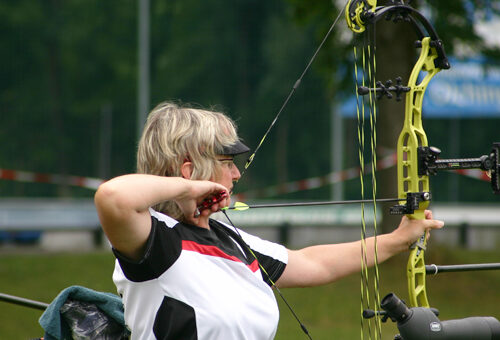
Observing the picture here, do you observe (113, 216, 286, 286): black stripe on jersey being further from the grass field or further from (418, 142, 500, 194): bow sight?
the grass field

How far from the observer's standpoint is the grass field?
7.25 m

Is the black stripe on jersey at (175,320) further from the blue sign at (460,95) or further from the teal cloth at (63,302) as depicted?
the blue sign at (460,95)

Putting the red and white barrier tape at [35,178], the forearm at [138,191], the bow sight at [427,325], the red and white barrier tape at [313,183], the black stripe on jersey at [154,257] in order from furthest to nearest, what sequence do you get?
the red and white barrier tape at [313,183], the red and white barrier tape at [35,178], the bow sight at [427,325], the black stripe on jersey at [154,257], the forearm at [138,191]

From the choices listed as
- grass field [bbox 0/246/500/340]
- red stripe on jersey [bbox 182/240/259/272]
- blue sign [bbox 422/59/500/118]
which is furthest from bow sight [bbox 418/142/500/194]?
blue sign [bbox 422/59/500/118]

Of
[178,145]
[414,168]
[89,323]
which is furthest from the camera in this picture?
[414,168]

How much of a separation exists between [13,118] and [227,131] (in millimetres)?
30941

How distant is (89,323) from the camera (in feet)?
8.14

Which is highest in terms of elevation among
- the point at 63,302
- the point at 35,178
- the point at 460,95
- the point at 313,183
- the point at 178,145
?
the point at 178,145

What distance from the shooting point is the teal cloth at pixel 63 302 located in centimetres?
242

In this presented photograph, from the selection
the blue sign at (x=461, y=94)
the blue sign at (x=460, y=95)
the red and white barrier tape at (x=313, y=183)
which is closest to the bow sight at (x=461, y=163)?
the red and white barrier tape at (x=313, y=183)

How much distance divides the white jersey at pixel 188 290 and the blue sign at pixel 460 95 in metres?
14.2

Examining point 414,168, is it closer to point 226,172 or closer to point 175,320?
point 226,172

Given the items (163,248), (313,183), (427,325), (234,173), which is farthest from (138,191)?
(313,183)

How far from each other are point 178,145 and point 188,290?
0.43m
